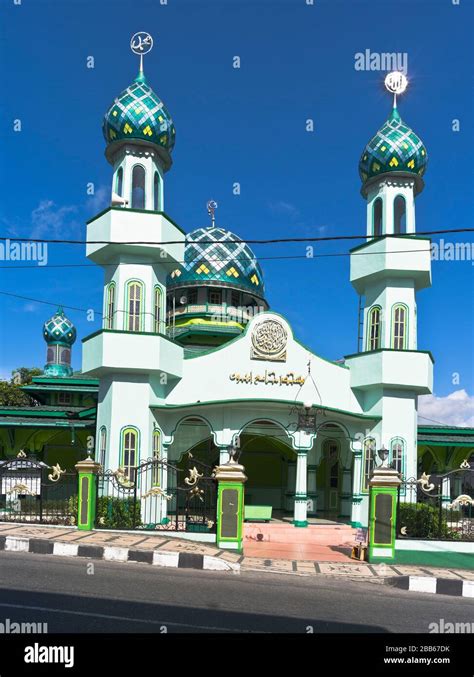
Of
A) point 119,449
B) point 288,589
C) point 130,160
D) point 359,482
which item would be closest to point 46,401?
point 119,449

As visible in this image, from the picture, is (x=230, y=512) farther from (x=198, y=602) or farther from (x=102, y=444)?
(x=102, y=444)

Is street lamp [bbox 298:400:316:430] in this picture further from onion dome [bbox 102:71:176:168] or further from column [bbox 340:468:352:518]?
onion dome [bbox 102:71:176:168]

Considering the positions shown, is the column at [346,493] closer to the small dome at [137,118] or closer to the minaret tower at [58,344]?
the small dome at [137,118]

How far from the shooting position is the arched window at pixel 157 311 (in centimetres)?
1758

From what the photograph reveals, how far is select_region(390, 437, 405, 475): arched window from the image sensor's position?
58.1 ft

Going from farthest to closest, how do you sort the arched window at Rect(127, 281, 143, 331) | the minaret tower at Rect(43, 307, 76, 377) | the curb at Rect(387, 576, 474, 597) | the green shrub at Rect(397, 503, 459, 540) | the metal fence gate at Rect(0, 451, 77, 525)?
the minaret tower at Rect(43, 307, 76, 377) < the arched window at Rect(127, 281, 143, 331) < the green shrub at Rect(397, 503, 459, 540) < the metal fence gate at Rect(0, 451, 77, 525) < the curb at Rect(387, 576, 474, 597)

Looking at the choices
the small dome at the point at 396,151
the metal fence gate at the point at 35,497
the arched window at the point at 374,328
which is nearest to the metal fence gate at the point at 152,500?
the metal fence gate at the point at 35,497

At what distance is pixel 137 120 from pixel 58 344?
41.7 feet

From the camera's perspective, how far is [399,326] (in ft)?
60.0

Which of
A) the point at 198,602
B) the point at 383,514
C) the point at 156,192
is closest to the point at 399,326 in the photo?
the point at 383,514

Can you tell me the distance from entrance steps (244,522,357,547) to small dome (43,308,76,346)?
13893 millimetres

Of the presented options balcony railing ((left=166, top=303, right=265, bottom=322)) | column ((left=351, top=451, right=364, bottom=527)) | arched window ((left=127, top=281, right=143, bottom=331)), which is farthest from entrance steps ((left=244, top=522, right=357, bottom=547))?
balcony railing ((left=166, top=303, right=265, bottom=322))
